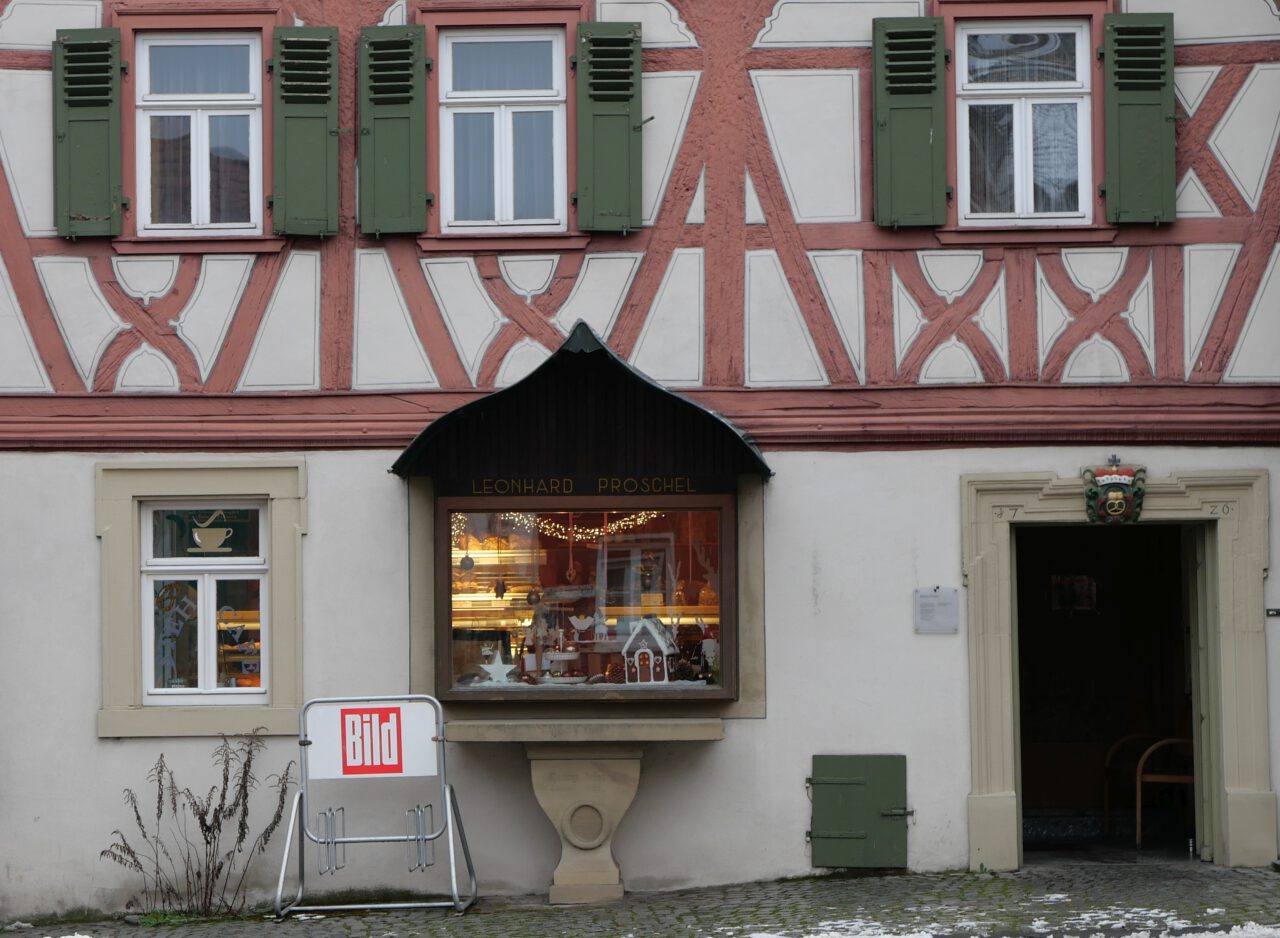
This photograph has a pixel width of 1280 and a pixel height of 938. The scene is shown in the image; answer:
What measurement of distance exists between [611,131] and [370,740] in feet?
12.9

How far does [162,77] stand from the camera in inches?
446

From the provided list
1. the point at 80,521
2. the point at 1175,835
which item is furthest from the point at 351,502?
the point at 1175,835

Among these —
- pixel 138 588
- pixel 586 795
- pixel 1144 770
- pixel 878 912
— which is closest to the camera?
pixel 878 912

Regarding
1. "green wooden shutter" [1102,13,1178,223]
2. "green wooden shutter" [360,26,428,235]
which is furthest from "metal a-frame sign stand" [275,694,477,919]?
"green wooden shutter" [1102,13,1178,223]

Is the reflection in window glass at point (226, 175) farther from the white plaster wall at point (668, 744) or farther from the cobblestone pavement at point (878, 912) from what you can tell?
the cobblestone pavement at point (878, 912)

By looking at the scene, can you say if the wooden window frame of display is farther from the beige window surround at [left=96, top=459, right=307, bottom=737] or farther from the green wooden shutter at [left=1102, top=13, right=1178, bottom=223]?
the green wooden shutter at [left=1102, top=13, right=1178, bottom=223]

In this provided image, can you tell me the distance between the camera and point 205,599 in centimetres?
1137

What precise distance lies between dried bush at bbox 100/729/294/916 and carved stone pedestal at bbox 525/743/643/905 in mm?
1619

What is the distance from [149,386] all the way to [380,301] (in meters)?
1.51

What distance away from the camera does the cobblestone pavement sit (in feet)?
31.3

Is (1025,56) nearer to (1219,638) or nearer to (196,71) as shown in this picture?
(1219,638)

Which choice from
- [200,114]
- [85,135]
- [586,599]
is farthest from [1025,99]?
[85,135]

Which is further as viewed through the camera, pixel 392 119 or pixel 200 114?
pixel 200 114

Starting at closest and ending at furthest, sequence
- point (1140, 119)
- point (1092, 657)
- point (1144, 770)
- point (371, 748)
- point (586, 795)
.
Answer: point (371, 748) → point (586, 795) → point (1140, 119) → point (1144, 770) → point (1092, 657)
